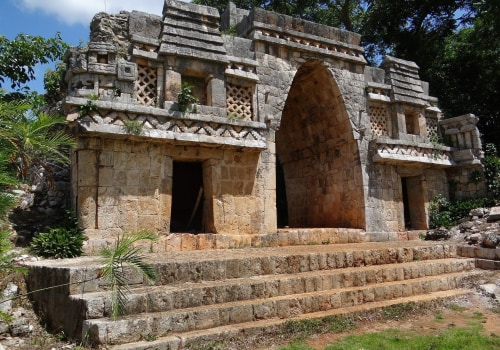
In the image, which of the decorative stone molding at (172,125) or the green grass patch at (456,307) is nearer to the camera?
Result: the green grass patch at (456,307)

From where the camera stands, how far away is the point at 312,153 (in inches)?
500

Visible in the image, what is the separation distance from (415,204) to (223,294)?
9128mm

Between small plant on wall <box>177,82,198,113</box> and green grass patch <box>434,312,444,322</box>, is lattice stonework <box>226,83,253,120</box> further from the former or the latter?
green grass patch <box>434,312,444,322</box>

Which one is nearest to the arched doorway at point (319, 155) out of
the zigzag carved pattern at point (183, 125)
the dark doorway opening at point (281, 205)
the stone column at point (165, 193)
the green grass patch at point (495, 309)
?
the dark doorway opening at point (281, 205)

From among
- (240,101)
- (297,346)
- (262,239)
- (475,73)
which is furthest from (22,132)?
(475,73)

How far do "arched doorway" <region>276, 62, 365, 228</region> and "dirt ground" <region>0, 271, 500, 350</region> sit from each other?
4.37 m

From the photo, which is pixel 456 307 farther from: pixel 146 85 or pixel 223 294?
pixel 146 85

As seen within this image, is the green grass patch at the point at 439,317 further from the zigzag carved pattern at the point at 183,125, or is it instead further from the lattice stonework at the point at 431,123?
the lattice stonework at the point at 431,123

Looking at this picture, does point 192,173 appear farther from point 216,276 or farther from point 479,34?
point 479,34

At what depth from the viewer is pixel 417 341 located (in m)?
4.50

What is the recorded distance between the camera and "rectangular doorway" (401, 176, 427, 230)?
11984mm

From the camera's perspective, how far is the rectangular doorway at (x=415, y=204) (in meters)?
12.0

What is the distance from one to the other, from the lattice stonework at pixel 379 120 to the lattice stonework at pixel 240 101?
414 cm

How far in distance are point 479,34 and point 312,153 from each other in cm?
899
